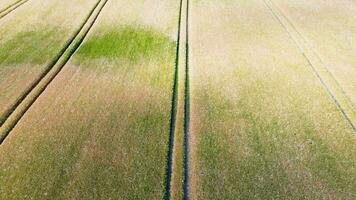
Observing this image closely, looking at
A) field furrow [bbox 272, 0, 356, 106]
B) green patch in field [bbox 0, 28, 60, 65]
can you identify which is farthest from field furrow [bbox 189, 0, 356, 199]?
green patch in field [bbox 0, 28, 60, 65]

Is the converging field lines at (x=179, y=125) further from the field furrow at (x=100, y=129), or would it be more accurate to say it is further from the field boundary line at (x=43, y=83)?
the field boundary line at (x=43, y=83)

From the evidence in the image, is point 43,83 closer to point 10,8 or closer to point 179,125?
point 179,125

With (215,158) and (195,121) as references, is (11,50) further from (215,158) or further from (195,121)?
(215,158)

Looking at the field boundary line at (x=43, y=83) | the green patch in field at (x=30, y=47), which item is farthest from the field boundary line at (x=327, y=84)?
the green patch in field at (x=30, y=47)

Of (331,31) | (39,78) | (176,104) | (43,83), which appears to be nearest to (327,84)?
(331,31)

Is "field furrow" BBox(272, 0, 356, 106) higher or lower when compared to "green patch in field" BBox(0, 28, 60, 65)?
lower

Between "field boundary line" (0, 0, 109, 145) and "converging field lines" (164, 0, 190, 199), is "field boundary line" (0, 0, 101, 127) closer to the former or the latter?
"field boundary line" (0, 0, 109, 145)

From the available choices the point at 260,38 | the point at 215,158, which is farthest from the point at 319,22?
the point at 215,158

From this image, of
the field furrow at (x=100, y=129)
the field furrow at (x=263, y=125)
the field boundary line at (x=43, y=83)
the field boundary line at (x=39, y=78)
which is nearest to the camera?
the field furrow at (x=100, y=129)
